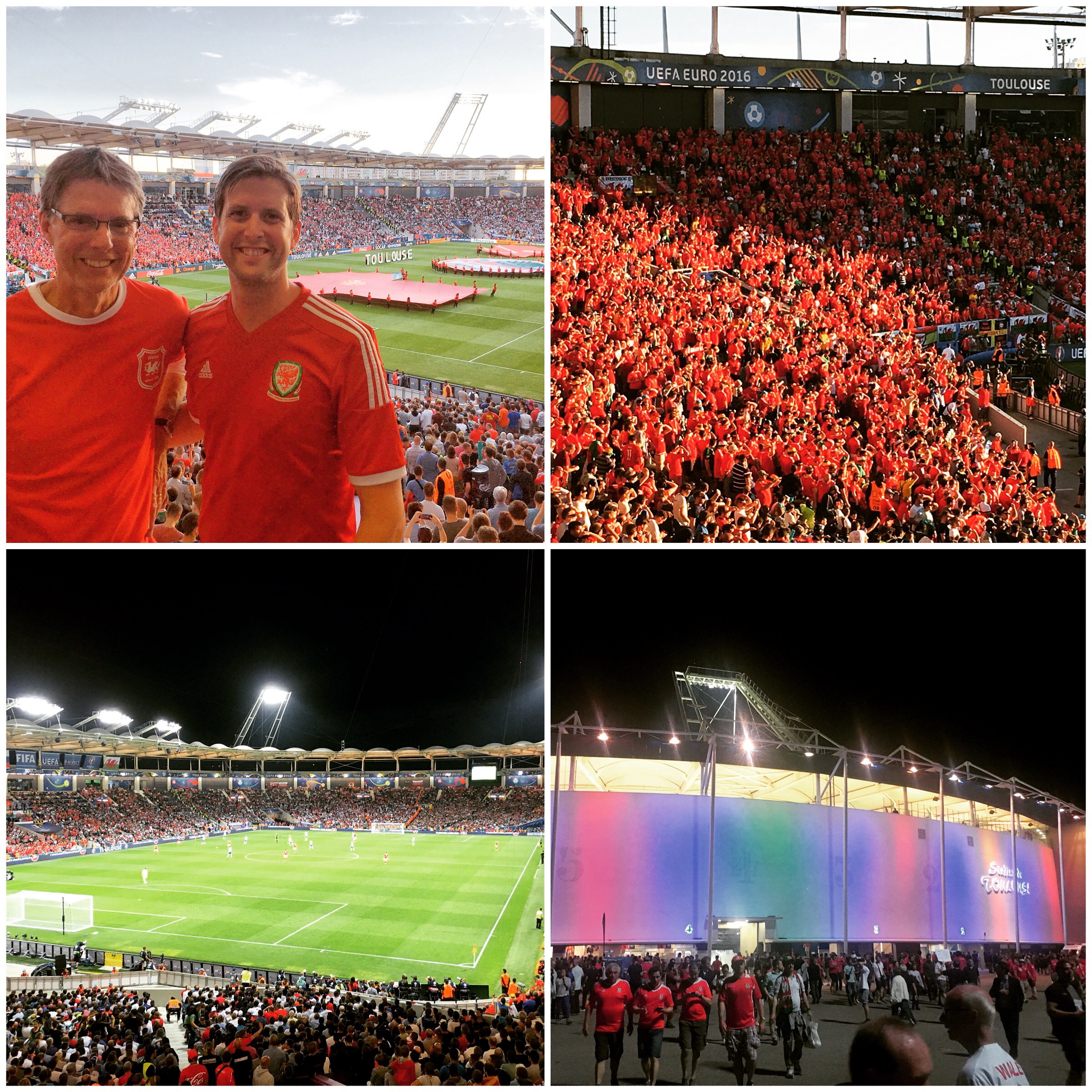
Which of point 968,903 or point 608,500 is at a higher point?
point 608,500

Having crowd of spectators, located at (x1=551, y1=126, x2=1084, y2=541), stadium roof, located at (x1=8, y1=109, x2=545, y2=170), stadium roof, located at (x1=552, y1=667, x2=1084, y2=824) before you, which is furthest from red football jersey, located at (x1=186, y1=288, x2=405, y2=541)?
stadium roof, located at (x1=552, y1=667, x2=1084, y2=824)

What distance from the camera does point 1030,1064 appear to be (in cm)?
422

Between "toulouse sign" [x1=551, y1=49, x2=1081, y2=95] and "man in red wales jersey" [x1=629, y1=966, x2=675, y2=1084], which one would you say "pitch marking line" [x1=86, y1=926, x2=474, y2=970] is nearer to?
"man in red wales jersey" [x1=629, y1=966, x2=675, y2=1084]

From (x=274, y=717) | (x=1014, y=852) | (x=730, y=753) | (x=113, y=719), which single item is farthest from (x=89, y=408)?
(x=113, y=719)

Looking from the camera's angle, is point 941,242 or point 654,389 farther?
point 941,242

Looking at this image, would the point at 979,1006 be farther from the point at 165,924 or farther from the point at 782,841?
the point at 165,924

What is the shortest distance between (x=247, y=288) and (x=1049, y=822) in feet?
16.0

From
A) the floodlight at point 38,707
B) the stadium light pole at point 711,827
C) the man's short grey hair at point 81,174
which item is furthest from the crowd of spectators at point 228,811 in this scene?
the man's short grey hair at point 81,174

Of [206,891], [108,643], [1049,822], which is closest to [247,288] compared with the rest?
[108,643]

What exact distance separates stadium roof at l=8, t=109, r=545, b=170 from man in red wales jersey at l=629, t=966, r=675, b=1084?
4084 mm

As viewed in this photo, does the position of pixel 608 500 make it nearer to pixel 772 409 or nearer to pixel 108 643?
pixel 772 409

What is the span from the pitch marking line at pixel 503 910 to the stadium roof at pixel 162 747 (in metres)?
1.52

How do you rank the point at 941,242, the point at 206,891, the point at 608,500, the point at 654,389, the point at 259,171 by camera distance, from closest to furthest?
the point at 259,171 < the point at 608,500 < the point at 654,389 < the point at 941,242 < the point at 206,891

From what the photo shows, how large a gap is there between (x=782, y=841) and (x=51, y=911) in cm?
504
